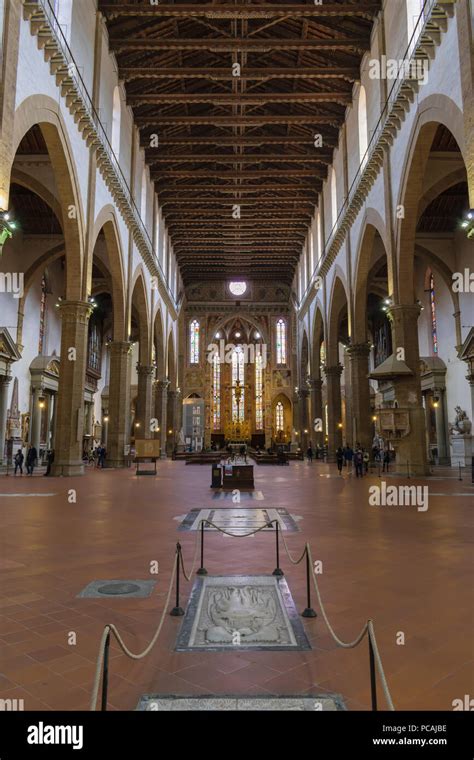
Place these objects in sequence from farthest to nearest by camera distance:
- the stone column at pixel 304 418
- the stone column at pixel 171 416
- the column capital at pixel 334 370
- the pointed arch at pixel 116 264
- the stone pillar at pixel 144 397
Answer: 1. the stone column at pixel 171 416
2. the stone column at pixel 304 418
3. the column capital at pixel 334 370
4. the stone pillar at pixel 144 397
5. the pointed arch at pixel 116 264

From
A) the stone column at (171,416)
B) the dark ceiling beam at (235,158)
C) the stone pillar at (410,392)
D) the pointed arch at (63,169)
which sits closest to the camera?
the pointed arch at (63,169)

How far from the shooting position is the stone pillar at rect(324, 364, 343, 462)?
3000cm

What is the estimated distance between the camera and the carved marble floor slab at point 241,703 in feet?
9.70

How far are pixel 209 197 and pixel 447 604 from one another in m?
32.3

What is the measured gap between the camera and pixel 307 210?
34875 millimetres

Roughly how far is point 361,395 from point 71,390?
41.7 ft

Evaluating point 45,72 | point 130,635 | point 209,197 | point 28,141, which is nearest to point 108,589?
point 130,635

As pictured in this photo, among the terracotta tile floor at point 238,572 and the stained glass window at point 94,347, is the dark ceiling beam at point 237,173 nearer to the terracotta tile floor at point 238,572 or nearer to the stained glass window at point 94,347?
the stained glass window at point 94,347

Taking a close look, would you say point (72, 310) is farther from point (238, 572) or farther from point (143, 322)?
point (238, 572)

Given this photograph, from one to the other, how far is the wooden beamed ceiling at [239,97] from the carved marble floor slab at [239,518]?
1699 cm

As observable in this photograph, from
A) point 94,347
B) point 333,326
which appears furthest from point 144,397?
point 333,326

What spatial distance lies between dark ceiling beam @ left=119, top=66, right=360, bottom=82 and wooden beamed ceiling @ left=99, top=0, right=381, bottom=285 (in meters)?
0.05

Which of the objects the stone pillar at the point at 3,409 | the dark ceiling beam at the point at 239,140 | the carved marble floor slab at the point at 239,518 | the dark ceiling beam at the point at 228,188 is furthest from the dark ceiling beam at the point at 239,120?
the carved marble floor slab at the point at 239,518
